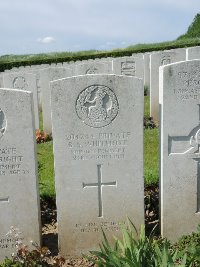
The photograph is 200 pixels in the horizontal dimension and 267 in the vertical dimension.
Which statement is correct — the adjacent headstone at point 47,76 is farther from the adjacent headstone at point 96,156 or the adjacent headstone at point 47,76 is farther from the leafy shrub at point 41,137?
the adjacent headstone at point 96,156

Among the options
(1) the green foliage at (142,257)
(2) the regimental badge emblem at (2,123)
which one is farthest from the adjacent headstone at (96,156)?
(1) the green foliage at (142,257)

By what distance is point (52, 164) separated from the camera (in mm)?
7652

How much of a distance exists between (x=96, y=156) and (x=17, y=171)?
0.80 m

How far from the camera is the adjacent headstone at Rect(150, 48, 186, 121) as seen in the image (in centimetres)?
1051

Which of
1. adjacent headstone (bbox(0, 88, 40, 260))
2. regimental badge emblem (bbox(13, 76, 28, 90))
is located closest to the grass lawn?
adjacent headstone (bbox(0, 88, 40, 260))

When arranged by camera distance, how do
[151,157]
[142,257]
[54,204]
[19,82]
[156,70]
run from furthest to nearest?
[156,70]
[19,82]
[151,157]
[54,204]
[142,257]

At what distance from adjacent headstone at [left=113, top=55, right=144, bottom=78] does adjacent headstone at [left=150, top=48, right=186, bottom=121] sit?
0.58 meters

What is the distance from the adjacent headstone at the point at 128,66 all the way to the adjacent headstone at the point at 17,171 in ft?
24.9

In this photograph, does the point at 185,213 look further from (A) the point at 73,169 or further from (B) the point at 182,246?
(A) the point at 73,169

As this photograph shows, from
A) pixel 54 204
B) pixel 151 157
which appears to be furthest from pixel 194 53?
pixel 54 204

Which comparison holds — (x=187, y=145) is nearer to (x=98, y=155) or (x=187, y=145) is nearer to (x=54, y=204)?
(x=98, y=155)

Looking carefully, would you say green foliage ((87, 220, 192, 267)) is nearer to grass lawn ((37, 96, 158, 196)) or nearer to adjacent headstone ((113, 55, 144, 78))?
grass lawn ((37, 96, 158, 196))

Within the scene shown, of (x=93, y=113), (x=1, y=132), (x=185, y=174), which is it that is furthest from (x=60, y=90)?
(x=185, y=174)

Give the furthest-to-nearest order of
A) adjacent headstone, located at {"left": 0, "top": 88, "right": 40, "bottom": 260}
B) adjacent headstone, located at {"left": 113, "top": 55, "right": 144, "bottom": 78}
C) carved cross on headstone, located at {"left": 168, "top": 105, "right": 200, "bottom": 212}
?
1. adjacent headstone, located at {"left": 113, "top": 55, "right": 144, "bottom": 78}
2. carved cross on headstone, located at {"left": 168, "top": 105, "right": 200, "bottom": 212}
3. adjacent headstone, located at {"left": 0, "top": 88, "right": 40, "bottom": 260}
